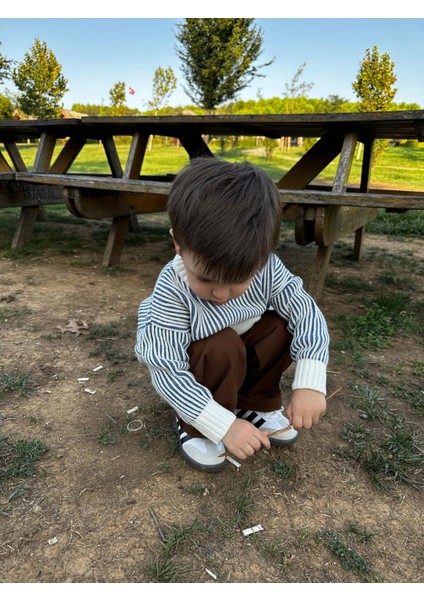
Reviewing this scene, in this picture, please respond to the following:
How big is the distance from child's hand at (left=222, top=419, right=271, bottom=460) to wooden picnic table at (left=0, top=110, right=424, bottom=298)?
152 cm

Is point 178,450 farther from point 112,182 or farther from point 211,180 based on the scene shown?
point 112,182

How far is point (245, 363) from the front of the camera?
137 centimetres

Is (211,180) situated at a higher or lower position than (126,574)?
higher

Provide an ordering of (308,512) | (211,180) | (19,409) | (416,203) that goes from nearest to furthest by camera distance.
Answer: (211,180) → (308,512) → (19,409) → (416,203)

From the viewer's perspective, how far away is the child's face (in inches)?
40.6

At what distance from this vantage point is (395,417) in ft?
5.54

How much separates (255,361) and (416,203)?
1.42 m

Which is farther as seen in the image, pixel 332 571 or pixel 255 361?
pixel 255 361

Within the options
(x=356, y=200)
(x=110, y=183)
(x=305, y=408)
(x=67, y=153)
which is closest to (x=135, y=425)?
(x=305, y=408)

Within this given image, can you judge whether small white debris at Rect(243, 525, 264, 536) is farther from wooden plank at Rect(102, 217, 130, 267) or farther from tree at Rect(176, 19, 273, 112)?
tree at Rect(176, 19, 273, 112)

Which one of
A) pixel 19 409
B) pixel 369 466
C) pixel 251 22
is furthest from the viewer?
pixel 251 22

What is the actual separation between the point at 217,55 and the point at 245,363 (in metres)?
21.5

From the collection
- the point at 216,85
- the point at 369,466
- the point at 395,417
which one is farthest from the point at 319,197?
the point at 216,85

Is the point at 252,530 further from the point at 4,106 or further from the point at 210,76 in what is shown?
the point at 4,106
